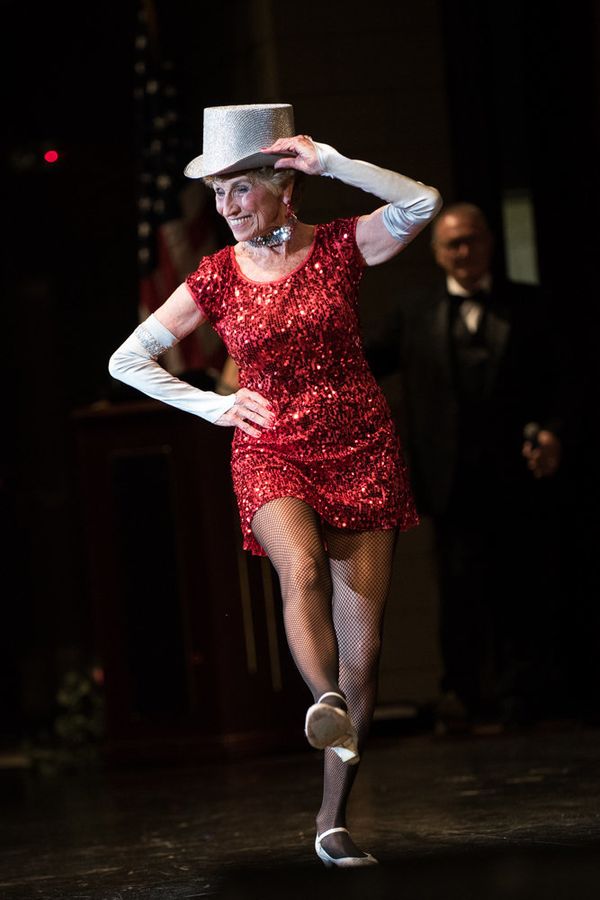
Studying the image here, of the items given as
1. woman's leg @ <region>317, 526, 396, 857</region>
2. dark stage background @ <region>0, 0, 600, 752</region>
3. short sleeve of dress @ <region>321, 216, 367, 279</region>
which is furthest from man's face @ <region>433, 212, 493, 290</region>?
woman's leg @ <region>317, 526, 396, 857</region>

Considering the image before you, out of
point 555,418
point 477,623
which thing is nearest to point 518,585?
point 477,623

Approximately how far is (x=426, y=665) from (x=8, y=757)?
1.92 metres

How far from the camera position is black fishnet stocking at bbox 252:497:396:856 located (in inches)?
132

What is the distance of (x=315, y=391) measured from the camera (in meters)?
3.59

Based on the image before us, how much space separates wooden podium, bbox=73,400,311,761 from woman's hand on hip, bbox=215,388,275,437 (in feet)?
7.31

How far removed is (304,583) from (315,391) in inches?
17.7

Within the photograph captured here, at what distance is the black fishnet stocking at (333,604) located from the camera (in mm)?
3361

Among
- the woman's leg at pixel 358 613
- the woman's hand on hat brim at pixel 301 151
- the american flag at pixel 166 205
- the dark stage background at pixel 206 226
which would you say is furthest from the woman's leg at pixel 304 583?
the american flag at pixel 166 205

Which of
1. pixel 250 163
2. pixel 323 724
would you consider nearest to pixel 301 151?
pixel 250 163

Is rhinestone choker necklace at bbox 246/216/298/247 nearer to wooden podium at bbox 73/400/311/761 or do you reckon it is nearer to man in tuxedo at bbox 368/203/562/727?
man in tuxedo at bbox 368/203/562/727

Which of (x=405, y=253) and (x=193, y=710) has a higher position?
(x=405, y=253)

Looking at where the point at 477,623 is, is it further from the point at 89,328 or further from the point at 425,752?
the point at 89,328

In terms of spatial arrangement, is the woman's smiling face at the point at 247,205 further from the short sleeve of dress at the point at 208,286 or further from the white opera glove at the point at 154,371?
the white opera glove at the point at 154,371

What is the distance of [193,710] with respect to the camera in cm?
593
